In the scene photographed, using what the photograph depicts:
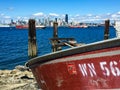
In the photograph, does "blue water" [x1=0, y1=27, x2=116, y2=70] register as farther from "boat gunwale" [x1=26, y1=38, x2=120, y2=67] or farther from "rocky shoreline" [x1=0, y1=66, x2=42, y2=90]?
"boat gunwale" [x1=26, y1=38, x2=120, y2=67]

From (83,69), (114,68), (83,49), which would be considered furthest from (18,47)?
(114,68)

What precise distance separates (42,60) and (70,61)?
106cm

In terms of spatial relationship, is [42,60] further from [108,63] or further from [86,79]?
[108,63]

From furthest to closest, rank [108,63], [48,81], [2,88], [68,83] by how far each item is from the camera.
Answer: [2,88] → [48,81] → [68,83] → [108,63]

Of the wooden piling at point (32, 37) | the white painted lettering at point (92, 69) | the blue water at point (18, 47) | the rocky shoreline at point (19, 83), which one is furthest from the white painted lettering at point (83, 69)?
the blue water at point (18, 47)

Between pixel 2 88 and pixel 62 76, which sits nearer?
pixel 62 76

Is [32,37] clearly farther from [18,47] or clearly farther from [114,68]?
[18,47]

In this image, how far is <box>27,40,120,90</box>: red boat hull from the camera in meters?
7.07

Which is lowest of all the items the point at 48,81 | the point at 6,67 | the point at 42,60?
the point at 6,67

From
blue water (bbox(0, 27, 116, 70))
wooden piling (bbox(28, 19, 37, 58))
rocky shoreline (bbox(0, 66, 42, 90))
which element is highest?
wooden piling (bbox(28, 19, 37, 58))

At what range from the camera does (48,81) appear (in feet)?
28.9

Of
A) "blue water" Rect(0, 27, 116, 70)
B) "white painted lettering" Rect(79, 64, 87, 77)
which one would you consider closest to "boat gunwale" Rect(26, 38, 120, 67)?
"white painted lettering" Rect(79, 64, 87, 77)

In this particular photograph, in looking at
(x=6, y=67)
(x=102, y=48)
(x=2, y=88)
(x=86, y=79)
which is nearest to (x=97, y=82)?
(x=86, y=79)

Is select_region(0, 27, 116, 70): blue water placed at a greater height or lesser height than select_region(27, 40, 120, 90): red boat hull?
lesser
